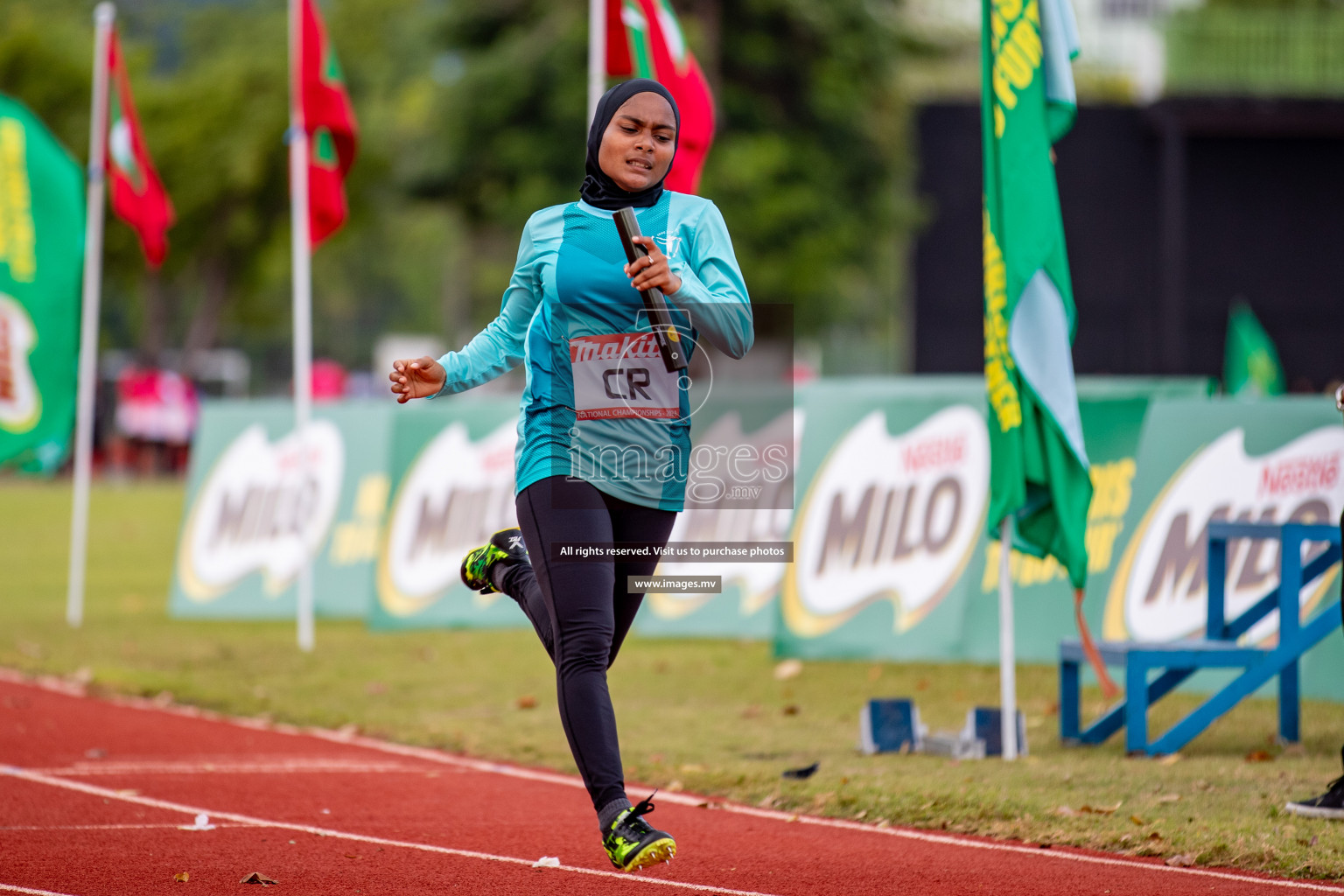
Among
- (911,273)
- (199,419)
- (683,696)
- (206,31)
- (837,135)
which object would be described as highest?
(206,31)

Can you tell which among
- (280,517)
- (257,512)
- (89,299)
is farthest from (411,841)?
(89,299)

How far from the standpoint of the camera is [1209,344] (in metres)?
28.4

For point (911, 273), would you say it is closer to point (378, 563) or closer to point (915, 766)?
point (378, 563)

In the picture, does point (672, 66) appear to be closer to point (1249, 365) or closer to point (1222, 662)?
point (1222, 662)

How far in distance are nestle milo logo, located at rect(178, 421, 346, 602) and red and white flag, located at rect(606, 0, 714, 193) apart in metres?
4.31

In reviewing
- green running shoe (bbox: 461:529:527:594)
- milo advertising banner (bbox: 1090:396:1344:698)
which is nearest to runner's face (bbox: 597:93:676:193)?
green running shoe (bbox: 461:529:527:594)

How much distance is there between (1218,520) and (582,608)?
17.4 ft

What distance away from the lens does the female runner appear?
486 cm

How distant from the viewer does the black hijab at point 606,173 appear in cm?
491

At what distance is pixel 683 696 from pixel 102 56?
788 centimetres

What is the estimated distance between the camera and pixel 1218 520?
908cm

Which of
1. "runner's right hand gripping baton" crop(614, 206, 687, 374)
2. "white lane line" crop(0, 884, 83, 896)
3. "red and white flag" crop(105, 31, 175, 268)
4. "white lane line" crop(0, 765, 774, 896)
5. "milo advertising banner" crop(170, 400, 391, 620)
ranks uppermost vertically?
"red and white flag" crop(105, 31, 175, 268)

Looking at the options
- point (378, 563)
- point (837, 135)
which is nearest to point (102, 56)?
point (378, 563)

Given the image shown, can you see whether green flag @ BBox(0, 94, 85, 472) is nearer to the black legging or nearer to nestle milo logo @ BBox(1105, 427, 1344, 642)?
nestle milo logo @ BBox(1105, 427, 1344, 642)
